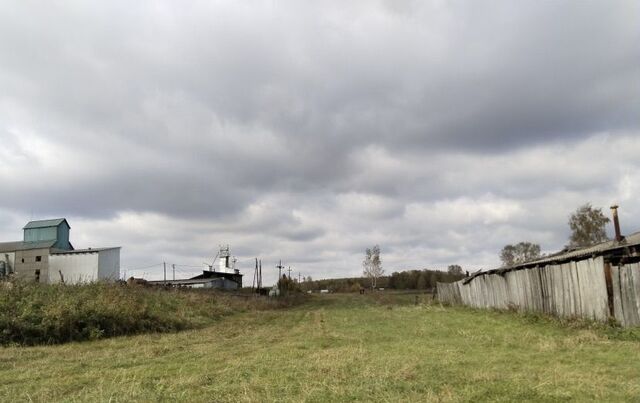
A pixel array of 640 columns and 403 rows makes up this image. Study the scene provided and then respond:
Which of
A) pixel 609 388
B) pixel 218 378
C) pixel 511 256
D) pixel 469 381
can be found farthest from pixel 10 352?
pixel 511 256

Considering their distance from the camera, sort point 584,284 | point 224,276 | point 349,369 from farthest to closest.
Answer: point 224,276, point 584,284, point 349,369

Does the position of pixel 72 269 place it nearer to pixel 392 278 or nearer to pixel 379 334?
pixel 379 334

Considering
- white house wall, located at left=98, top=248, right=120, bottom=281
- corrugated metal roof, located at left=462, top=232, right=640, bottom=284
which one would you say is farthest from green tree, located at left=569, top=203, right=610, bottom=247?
white house wall, located at left=98, top=248, right=120, bottom=281

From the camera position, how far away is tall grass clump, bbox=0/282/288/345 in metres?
17.1

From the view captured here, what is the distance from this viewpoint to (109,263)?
172 ft

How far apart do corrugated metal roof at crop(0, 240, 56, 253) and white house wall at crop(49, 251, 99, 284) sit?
250 centimetres

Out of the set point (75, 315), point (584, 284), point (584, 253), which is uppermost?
point (584, 253)

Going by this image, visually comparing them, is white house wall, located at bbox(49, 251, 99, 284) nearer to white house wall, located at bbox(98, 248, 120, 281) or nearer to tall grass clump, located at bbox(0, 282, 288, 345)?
white house wall, located at bbox(98, 248, 120, 281)

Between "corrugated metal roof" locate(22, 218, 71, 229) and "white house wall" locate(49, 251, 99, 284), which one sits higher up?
"corrugated metal roof" locate(22, 218, 71, 229)

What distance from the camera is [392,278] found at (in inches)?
4902

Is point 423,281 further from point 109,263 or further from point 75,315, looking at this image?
point 75,315

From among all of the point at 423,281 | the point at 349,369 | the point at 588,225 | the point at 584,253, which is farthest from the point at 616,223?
the point at 423,281

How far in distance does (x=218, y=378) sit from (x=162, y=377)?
1145mm

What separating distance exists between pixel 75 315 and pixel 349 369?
41.7ft
